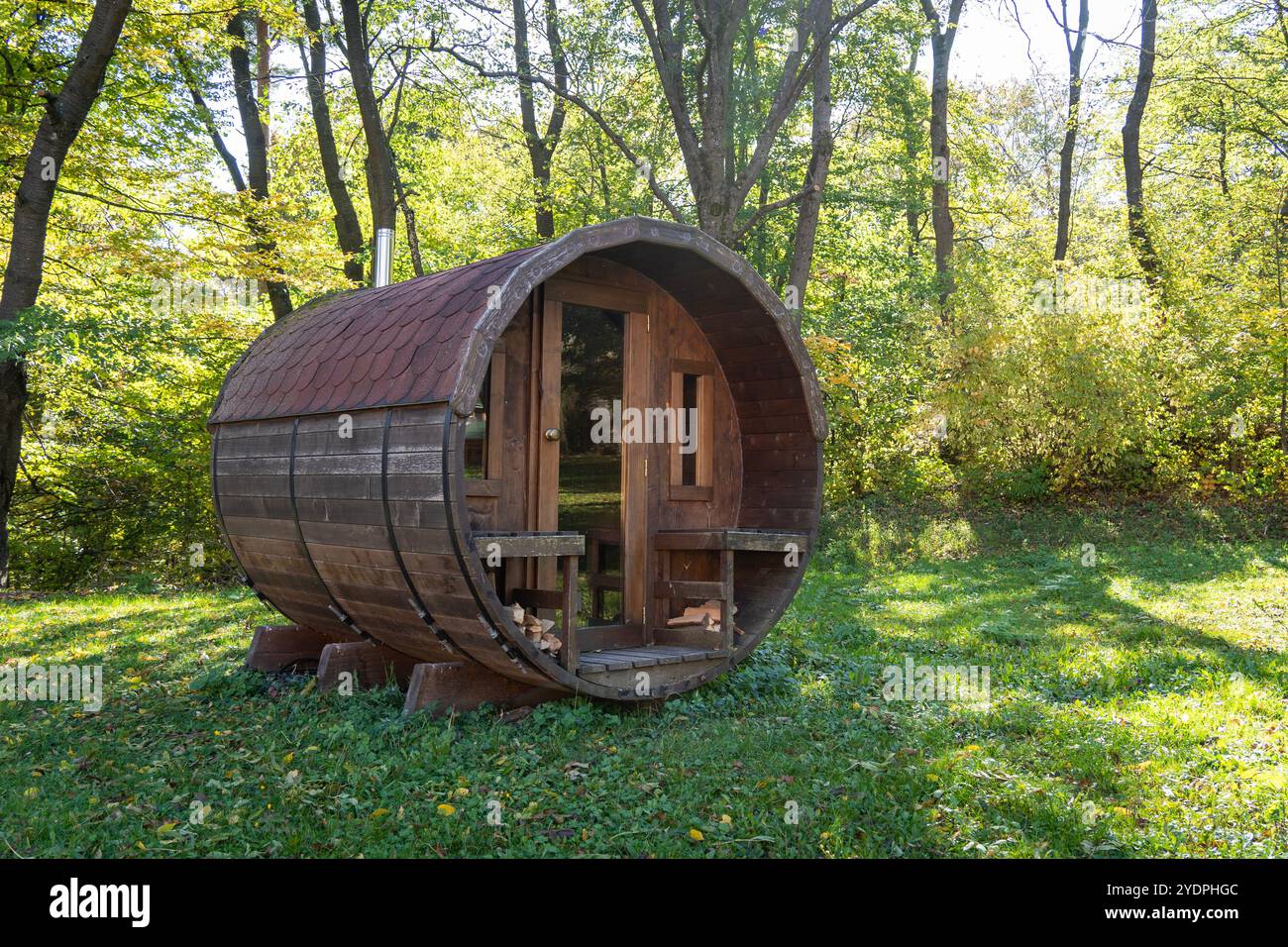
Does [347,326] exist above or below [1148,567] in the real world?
above

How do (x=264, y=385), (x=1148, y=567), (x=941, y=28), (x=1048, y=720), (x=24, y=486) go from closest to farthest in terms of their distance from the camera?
1. (x=1048, y=720)
2. (x=264, y=385)
3. (x=1148, y=567)
4. (x=24, y=486)
5. (x=941, y=28)

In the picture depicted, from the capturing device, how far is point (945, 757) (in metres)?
5.42

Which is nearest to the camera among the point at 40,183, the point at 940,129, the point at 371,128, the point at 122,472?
the point at 40,183

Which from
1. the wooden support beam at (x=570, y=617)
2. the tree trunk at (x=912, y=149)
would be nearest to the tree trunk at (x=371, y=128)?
the wooden support beam at (x=570, y=617)

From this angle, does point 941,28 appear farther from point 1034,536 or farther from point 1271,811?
point 1271,811

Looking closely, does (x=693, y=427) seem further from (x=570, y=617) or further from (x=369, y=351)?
(x=369, y=351)

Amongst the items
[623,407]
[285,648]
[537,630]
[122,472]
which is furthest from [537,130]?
[537,630]

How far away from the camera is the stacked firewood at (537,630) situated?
6.27 metres

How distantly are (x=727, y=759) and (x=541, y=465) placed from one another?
7.53 ft

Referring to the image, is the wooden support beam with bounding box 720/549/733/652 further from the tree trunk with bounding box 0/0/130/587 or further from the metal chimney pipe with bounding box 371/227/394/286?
the tree trunk with bounding box 0/0/130/587

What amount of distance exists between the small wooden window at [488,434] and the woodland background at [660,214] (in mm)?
5638

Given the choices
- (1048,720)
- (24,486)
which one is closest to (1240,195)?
(1048,720)

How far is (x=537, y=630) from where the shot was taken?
20.8 ft

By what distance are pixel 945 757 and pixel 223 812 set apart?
3.45 m
